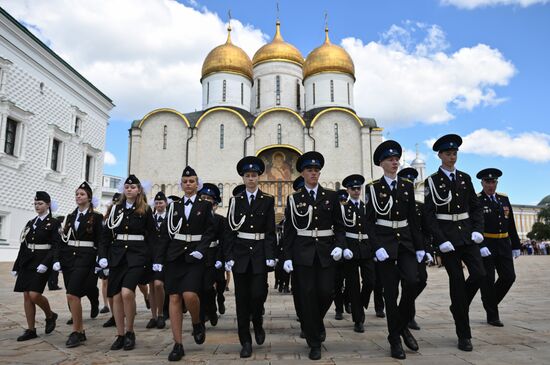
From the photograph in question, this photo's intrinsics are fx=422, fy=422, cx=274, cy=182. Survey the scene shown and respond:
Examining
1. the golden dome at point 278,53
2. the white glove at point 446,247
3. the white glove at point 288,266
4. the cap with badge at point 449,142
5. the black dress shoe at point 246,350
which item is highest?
the golden dome at point 278,53

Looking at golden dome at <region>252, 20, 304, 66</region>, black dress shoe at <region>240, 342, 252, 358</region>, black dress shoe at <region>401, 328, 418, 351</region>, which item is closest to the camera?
black dress shoe at <region>240, 342, 252, 358</region>

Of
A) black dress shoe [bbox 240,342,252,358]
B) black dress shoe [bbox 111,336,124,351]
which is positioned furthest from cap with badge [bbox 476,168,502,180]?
black dress shoe [bbox 111,336,124,351]

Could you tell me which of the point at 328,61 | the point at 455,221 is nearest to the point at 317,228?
the point at 455,221

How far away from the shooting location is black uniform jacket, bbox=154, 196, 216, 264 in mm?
4488

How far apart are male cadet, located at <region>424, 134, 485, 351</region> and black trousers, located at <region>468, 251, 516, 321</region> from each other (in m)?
0.83

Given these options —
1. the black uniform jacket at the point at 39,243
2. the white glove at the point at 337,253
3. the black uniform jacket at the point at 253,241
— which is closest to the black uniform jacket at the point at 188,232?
the black uniform jacket at the point at 253,241

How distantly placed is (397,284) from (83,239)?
373 cm

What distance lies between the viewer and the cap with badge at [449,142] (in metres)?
4.80

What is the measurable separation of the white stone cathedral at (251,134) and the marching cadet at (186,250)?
2603 centimetres

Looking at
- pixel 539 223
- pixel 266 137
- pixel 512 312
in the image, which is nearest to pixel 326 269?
pixel 512 312

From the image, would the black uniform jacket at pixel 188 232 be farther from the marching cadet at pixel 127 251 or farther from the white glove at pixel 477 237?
the white glove at pixel 477 237

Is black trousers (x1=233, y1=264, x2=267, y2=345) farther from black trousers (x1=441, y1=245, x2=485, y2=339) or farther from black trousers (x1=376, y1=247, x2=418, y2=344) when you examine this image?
black trousers (x1=441, y1=245, x2=485, y2=339)

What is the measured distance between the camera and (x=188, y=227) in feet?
15.1

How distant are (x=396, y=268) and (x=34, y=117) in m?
22.5
